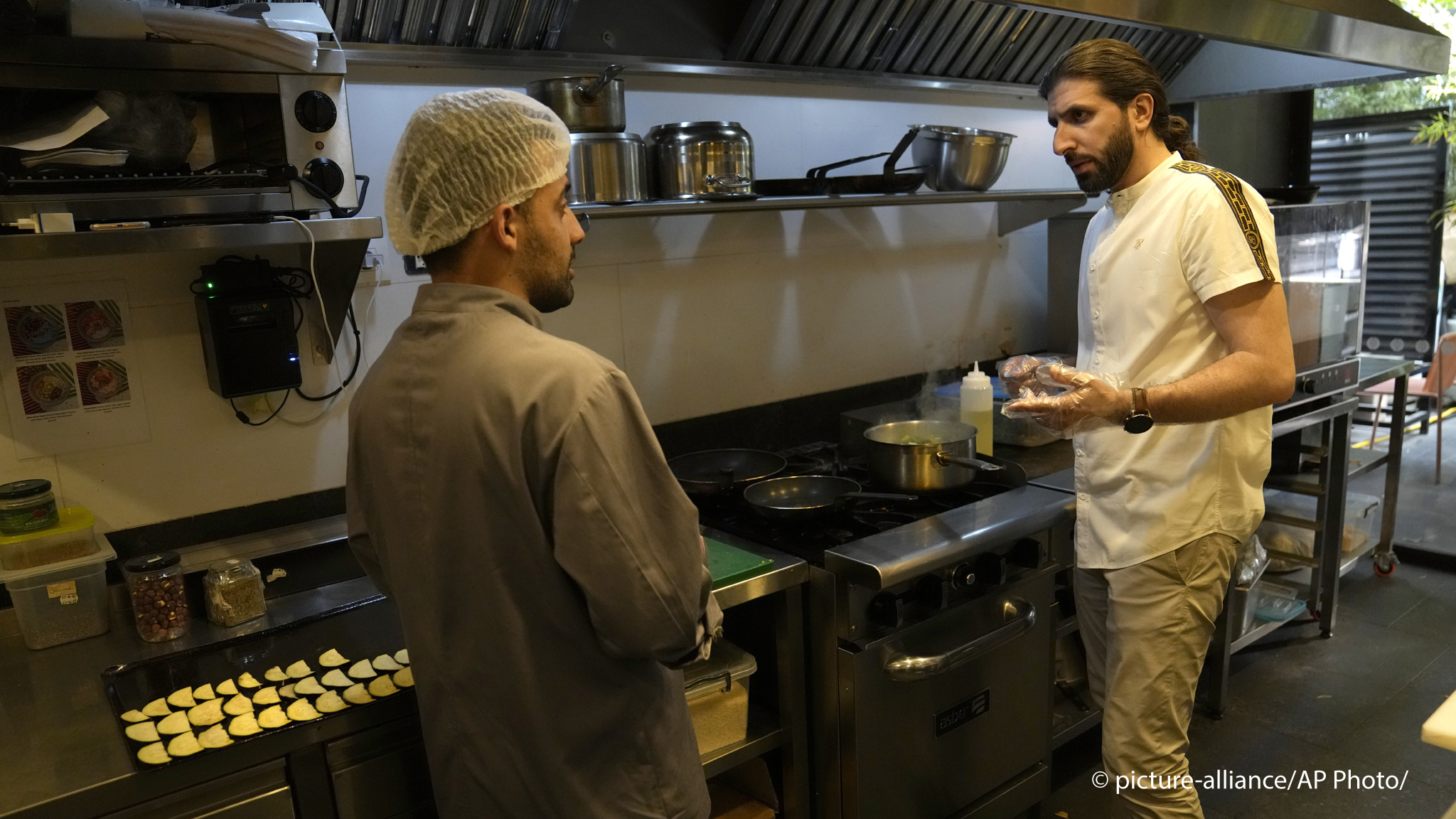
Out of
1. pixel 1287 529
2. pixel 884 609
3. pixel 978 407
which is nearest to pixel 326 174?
pixel 884 609

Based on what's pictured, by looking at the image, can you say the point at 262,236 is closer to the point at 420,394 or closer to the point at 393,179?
the point at 393,179

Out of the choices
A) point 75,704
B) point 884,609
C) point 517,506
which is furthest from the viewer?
point 884,609

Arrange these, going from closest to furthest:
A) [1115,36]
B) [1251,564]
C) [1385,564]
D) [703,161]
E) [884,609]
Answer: [884,609], [703,161], [1251,564], [1115,36], [1385,564]

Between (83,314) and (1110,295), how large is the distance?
1665mm

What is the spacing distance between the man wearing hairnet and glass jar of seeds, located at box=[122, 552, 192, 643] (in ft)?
1.80

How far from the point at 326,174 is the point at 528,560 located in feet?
2.43

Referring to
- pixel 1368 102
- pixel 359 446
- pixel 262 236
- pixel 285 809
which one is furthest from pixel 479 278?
pixel 1368 102

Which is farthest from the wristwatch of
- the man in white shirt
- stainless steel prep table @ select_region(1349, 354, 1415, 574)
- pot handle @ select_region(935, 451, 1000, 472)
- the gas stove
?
stainless steel prep table @ select_region(1349, 354, 1415, 574)

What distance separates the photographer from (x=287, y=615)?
1.54 metres

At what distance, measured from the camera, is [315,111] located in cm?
139

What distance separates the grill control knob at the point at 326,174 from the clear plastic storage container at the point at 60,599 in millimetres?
661

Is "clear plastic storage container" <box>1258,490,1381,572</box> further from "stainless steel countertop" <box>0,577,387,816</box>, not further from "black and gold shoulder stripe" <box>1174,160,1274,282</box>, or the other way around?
"stainless steel countertop" <box>0,577,387,816</box>

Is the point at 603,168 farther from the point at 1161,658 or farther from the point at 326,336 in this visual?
the point at 1161,658

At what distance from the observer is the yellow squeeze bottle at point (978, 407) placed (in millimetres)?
2088
